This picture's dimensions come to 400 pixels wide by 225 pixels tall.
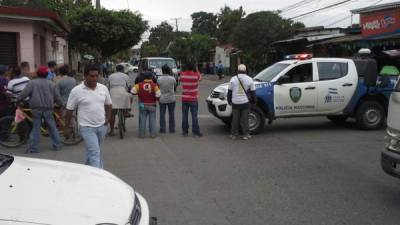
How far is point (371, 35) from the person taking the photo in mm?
24203

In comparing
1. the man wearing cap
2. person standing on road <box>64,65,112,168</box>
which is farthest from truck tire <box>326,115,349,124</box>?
person standing on road <box>64,65,112,168</box>

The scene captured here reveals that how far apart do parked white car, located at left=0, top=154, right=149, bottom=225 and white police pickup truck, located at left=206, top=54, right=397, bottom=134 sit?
7949 mm

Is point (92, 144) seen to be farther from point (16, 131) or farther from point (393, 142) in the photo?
point (16, 131)

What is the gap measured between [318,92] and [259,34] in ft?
89.8

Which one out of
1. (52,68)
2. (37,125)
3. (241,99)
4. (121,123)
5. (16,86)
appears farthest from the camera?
(52,68)

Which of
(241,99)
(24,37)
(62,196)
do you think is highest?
(24,37)

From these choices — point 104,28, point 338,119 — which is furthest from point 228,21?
point 338,119

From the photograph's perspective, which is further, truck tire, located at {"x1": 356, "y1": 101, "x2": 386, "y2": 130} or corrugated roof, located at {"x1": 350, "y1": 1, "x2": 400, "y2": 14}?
corrugated roof, located at {"x1": 350, "y1": 1, "x2": 400, "y2": 14}

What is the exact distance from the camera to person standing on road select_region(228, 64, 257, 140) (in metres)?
11.4

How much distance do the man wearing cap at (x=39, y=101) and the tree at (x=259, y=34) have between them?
97.9 feet

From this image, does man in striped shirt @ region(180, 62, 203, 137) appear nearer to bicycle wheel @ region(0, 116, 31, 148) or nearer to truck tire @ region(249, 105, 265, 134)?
truck tire @ region(249, 105, 265, 134)

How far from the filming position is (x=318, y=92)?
40.0 feet

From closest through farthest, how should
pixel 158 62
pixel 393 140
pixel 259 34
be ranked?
pixel 393 140, pixel 158 62, pixel 259 34

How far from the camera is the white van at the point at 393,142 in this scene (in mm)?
6219
